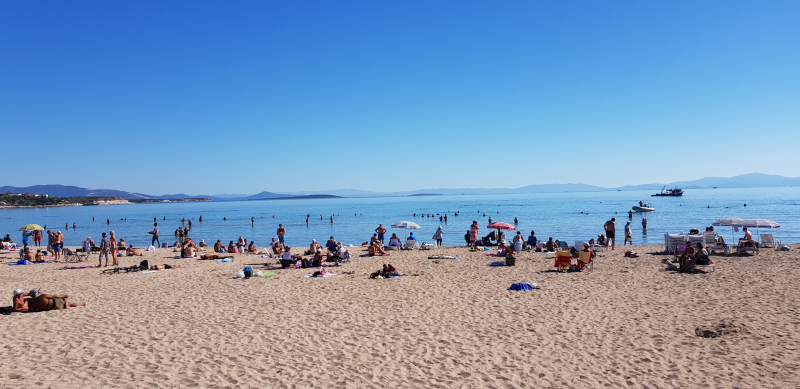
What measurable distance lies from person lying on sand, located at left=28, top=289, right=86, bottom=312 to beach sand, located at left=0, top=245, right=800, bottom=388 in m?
0.28

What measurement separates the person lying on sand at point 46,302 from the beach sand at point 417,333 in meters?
0.28

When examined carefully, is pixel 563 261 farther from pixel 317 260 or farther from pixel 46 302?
pixel 46 302

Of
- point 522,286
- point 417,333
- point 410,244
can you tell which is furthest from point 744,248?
point 417,333

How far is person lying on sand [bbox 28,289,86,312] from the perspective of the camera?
364 inches

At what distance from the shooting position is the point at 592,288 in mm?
11227

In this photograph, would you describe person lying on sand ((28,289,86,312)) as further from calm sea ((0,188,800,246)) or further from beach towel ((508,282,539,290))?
calm sea ((0,188,800,246))

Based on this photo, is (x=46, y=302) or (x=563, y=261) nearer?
(x=46, y=302)

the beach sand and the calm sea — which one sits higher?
the beach sand

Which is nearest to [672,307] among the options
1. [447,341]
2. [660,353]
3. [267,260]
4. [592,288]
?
[592,288]

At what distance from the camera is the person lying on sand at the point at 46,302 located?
30.3ft

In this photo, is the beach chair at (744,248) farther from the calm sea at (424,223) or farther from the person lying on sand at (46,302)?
the person lying on sand at (46,302)

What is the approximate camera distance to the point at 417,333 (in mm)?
7598

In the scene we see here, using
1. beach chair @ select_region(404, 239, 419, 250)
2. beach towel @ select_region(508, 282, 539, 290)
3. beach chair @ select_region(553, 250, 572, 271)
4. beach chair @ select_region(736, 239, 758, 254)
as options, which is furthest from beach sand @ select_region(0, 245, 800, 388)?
beach chair @ select_region(404, 239, 419, 250)

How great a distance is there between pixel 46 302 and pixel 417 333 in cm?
815
